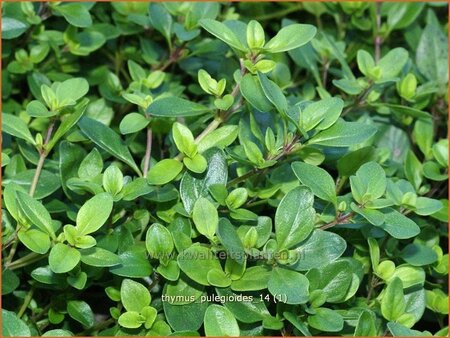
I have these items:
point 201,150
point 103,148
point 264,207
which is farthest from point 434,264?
point 103,148

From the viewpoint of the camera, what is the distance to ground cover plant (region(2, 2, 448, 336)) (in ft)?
3.89

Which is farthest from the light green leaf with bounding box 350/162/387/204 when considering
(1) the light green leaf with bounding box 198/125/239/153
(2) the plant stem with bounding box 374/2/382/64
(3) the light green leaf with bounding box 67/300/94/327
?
(2) the plant stem with bounding box 374/2/382/64

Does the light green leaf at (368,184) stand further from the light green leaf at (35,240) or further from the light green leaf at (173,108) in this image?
the light green leaf at (35,240)

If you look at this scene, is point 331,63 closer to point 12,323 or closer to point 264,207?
point 264,207

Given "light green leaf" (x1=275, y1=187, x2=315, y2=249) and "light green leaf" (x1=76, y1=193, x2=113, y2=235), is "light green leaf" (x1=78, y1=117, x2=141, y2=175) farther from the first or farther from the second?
"light green leaf" (x1=275, y1=187, x2=315, y2=249)

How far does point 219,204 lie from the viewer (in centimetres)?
125

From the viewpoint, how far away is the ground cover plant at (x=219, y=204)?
1.19 m

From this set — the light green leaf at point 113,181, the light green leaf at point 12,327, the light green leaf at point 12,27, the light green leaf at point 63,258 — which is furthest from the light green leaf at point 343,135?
the light green leaf at point 12,27

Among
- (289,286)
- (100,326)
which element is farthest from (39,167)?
(289,286)

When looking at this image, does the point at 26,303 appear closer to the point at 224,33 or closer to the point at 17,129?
the point at 17,129

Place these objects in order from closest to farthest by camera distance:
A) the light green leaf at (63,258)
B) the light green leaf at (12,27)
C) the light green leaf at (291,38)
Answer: the light green leaf at (63,258), the light green leaf at (291,38), the light green leaf at (12,27)

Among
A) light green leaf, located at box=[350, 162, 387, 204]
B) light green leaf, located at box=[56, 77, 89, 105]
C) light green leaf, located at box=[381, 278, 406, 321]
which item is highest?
light green leaf, located at box=[56, 77, 89, 105]

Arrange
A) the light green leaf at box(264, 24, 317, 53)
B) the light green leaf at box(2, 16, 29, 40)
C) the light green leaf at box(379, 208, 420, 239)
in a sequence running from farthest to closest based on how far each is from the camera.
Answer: the light green leaf at box(2, 16, 29, 40)
the light green leaf at box(264, 24, 317, 53)
the light green leaf at box(379, 208, 420, 239)

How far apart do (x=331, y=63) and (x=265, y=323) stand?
2.77 feet
